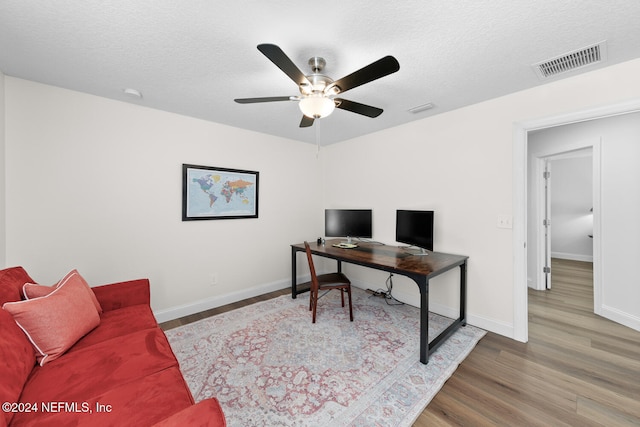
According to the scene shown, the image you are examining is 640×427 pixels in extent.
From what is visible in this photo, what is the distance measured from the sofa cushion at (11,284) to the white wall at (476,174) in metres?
3.41

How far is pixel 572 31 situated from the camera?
1519 millimetres

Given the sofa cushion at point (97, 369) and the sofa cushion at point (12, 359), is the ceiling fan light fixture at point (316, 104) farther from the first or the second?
the sofa cushion at point (12, 359)

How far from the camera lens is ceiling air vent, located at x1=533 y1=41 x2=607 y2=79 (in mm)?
1710

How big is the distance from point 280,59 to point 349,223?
8.66 feet

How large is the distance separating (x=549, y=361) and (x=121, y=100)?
4.56 metres

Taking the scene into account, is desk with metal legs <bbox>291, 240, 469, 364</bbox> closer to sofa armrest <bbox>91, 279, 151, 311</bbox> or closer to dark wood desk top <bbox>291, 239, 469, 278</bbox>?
dark wood desk top <bbox>291, 239, 469, 278</bbox>

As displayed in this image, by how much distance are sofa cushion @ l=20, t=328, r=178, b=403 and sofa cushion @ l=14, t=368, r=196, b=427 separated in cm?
2

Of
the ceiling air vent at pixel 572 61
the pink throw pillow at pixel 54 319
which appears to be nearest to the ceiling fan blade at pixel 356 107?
the ceiling air vent at pixel 572 61

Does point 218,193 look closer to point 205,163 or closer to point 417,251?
point 205,163

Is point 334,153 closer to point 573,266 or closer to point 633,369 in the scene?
point 633,369

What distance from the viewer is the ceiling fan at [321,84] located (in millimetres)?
1407

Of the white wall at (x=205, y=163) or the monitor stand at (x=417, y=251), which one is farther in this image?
the monitor stand at (x=417, y=251)

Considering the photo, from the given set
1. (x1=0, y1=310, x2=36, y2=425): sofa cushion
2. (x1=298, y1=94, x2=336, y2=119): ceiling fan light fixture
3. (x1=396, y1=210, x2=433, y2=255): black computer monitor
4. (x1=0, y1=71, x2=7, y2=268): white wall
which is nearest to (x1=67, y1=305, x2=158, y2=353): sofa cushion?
(x1=0, y1=310, x2=36, y2=425): sofa cushion

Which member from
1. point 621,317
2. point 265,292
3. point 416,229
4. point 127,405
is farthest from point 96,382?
point 621,317
